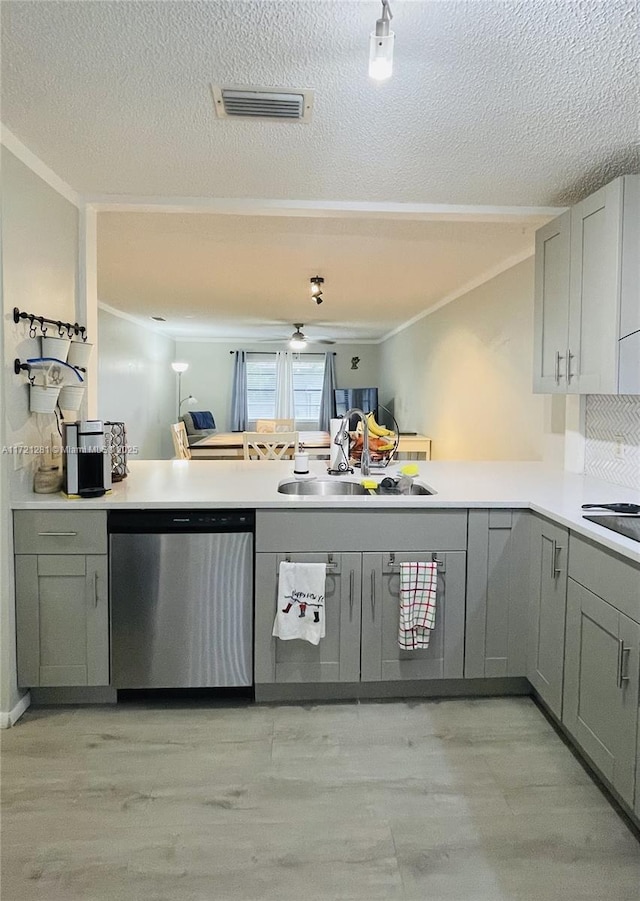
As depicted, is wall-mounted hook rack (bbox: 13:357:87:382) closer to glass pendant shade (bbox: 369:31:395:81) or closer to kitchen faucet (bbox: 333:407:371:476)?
A: kitchen faucet (bbox: 333:407:371:476)

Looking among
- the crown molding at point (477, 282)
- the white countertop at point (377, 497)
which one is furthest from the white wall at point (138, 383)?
the crown molding at point (477, 282)

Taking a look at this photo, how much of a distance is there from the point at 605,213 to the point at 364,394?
22.7 feet

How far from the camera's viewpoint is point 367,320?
735 centimetres

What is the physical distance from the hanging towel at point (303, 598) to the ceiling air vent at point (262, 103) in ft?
5.33

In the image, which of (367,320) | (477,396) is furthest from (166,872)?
(367,320)

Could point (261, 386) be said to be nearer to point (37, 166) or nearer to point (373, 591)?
point (37, 166)

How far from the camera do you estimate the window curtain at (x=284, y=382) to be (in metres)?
10.2

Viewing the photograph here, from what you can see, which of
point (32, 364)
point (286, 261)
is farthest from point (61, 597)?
point (286, 261)

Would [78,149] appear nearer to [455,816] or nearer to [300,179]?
[300,179]

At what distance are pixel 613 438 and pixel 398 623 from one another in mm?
1435

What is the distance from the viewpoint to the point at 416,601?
2.32m

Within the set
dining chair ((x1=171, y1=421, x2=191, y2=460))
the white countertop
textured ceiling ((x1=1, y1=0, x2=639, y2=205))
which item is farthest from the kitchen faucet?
dining chair ((x1=171, y1=421, x2=191, y2=460))

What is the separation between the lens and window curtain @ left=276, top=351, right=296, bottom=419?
33.5 feet

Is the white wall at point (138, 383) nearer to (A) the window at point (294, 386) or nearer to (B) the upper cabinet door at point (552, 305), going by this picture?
(A) the window at point (294, 386)
